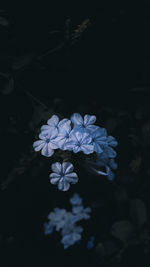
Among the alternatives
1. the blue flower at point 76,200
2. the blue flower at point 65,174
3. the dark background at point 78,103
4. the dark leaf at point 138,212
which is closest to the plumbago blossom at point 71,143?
the blue flower at point 65,174

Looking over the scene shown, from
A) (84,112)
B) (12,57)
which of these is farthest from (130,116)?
(12,57)

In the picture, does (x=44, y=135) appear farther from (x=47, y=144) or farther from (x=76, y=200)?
(x=76, y=200)

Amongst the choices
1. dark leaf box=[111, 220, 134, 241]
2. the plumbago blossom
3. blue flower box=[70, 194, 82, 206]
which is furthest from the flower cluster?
the plumbago blossom

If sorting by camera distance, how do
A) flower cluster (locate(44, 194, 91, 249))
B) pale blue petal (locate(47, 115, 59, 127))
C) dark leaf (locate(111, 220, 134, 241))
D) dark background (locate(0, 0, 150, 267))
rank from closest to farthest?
pale blue petal (locate(47, 115, 59, 127)) → dark background (locate(0, 0, 150, 267)) → dark leaf (locate(111, 220, 134, 241)) → flower cluster (locate(44, 194, 91, 249))

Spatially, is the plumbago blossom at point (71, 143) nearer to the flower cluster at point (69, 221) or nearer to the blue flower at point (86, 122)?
the blue flower at point (86, 122)

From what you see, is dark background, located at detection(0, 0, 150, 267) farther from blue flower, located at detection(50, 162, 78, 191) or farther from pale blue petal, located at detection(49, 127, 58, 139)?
blue flower, located at detection(50, 162, 78, 191)

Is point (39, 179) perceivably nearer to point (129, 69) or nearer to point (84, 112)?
point (84, 112)
